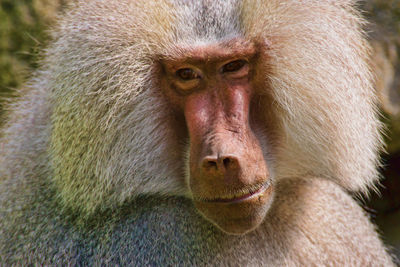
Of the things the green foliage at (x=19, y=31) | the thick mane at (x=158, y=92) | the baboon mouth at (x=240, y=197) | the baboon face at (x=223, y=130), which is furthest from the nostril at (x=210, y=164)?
the green foliage at (x=19, y=31)

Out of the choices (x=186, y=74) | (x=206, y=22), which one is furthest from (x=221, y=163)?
(x=206, y=22)

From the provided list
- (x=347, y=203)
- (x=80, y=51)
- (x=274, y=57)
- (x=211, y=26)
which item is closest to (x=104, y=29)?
(x=80, y=51)

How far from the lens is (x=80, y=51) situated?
2.15 meters

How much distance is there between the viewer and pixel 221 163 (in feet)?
6.22

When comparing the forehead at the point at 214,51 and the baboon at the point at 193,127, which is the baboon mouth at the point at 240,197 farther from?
the forehead at the point at 214,51

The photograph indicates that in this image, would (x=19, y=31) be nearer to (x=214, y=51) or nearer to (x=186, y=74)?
(x=186, y=74)

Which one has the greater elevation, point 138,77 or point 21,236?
point 138,77

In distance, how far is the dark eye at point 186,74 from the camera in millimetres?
2111

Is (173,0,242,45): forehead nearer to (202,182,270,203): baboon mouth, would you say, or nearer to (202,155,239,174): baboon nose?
(202,155,239,174): baboon nose

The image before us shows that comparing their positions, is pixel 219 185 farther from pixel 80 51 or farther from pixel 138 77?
pixel 80 51

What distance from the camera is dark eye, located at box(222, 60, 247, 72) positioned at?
82.9 inches

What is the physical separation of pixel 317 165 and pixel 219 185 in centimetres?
60

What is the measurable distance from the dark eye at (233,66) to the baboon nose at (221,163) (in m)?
0.40

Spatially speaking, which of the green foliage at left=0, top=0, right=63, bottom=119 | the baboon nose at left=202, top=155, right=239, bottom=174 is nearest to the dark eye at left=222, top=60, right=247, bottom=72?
the baboon nose at left=202, top=155, right=239, bottom=174
